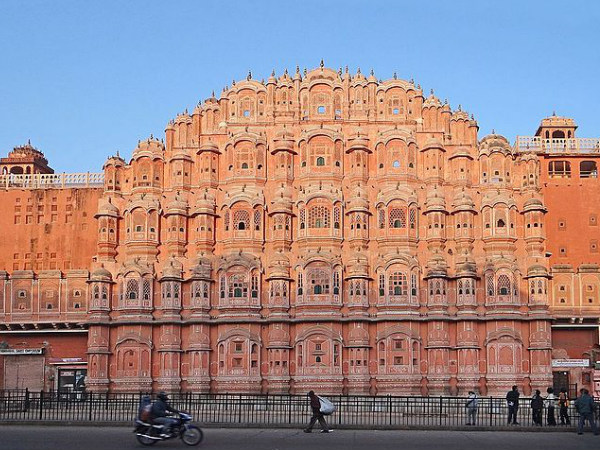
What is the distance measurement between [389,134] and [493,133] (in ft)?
23.2

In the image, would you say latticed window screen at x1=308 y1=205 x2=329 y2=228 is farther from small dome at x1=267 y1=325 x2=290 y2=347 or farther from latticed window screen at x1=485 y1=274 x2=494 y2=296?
latticed window screen at x1=485 y1=274 x2=494 y2=296

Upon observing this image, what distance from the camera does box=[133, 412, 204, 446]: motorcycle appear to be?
97.9 feet

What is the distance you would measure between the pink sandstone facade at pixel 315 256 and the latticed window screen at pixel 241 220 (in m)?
0.08

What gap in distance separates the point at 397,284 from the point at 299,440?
29362mm

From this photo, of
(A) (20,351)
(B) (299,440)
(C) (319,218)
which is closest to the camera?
(B) (299,440)

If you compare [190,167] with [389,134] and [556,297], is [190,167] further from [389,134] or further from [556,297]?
[556,297]

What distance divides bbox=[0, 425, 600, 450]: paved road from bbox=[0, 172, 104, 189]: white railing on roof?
34.8m

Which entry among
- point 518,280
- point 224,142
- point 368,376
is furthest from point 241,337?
point 518,280

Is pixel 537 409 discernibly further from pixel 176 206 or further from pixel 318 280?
pixel 176 206

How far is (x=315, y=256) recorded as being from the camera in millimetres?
60562

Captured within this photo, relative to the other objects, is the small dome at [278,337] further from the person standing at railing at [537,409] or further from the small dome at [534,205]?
the person standing at railing at [537,409]

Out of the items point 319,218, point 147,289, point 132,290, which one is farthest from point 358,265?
point 132,290

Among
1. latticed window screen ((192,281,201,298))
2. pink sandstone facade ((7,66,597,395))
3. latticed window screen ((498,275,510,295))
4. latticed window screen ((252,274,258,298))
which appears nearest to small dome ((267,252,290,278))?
pink sandstone facade ((7,66,597,395))

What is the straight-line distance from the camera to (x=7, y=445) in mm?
29719
